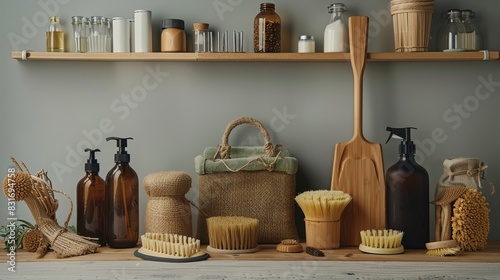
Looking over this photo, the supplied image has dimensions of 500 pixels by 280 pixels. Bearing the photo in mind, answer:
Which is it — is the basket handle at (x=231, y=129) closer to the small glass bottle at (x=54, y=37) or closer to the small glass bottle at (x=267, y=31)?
the small glass bottle at (x=267, y=31)

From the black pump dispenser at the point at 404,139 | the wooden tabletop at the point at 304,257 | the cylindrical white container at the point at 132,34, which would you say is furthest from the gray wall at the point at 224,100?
the wooden tabletop at the point at 304,257

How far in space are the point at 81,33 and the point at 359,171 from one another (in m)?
0.85

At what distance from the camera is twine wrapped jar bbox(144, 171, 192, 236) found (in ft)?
5.94

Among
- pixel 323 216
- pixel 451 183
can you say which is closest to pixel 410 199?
pixel 451 183

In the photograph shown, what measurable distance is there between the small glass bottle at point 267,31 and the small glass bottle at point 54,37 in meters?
0.54

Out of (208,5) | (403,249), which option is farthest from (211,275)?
(208,5)

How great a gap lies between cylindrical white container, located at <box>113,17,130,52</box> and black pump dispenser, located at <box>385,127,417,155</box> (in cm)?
75

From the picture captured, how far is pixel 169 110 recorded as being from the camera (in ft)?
6.62

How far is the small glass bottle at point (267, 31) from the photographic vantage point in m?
1.93

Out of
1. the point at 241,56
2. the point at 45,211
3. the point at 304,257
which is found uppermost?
the point at 241,56

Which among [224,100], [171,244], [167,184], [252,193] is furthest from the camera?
[224,100]

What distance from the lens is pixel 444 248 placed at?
1.73 metres

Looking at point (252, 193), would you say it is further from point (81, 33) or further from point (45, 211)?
point (81, 33)

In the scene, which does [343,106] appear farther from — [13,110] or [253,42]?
[13,110]
